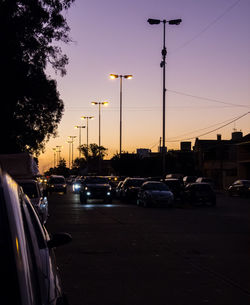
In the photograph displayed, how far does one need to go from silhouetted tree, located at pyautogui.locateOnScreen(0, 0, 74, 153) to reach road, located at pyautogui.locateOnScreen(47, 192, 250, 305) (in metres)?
14.5

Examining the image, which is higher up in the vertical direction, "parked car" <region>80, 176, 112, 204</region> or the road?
"parked car" <region>80, 176, 112, 204</region>

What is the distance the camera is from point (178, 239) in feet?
54.1

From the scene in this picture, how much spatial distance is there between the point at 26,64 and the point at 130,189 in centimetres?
1366

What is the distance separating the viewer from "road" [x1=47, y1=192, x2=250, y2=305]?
8.36 metres

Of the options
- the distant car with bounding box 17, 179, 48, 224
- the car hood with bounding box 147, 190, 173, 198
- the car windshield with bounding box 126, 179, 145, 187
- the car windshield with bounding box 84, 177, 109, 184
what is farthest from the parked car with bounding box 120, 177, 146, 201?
the distant car with bounding box 17, 179, 48, 224

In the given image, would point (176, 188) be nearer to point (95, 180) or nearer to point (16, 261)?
point (95, 180)

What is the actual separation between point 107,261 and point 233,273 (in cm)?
269

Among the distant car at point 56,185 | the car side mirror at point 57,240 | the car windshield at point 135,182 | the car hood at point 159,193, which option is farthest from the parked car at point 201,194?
the car side mirror at point 57,240

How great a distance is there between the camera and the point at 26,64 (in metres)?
33.5

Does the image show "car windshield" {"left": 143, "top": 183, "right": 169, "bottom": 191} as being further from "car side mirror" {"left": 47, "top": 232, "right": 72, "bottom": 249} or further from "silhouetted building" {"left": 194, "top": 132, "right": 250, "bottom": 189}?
"silhouetted building" {"left": 194, "top": 132, "right": 250, "bottom": 189}

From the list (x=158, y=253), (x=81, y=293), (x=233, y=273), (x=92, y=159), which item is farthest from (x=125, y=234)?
(x=92, y=159)

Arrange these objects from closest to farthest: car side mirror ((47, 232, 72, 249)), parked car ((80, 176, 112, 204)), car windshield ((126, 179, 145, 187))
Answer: car side mirror ((47, 232, 72, 249)) → parked car ((80, 176, 112, 204)) → car windshield ((126, 179, 145, 187))

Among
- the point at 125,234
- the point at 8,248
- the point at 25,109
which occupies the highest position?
the point at 25,109

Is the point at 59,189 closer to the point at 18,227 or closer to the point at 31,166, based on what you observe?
the point at 31,166
